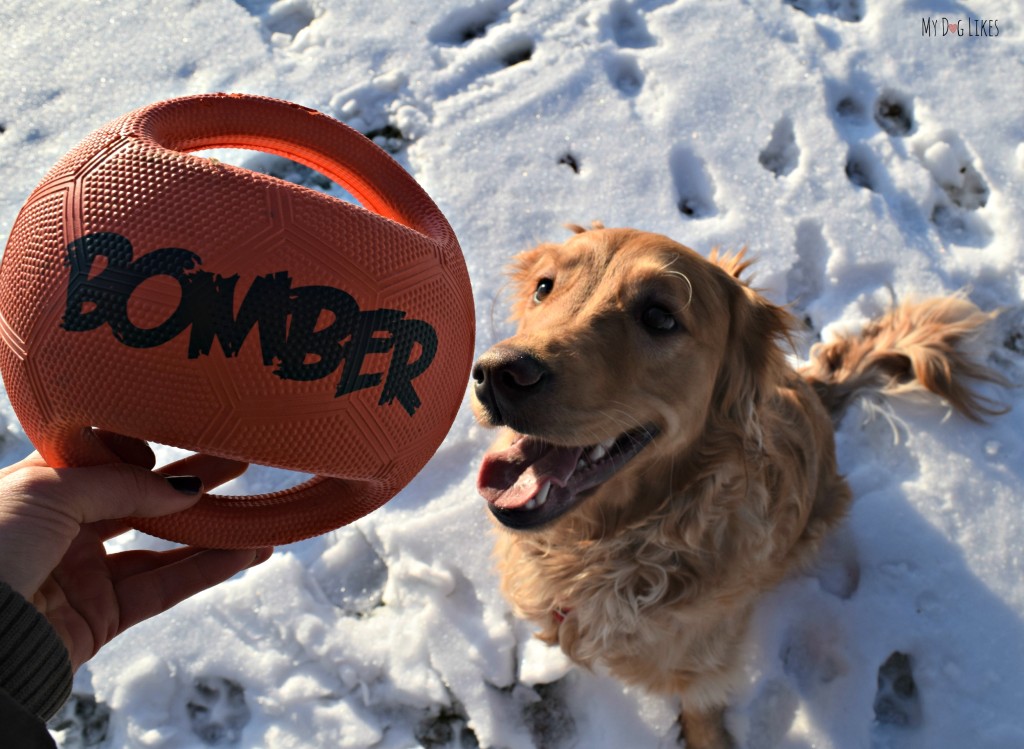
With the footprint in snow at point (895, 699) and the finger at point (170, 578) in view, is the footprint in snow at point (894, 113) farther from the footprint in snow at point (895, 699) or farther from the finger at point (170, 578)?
the finger at point (170, 578)

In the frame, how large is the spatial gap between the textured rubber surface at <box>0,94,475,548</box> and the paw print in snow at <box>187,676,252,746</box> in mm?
1097

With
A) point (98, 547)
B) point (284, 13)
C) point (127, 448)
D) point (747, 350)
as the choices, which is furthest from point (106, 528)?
point (284, 13)

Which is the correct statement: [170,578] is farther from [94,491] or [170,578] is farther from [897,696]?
[897,696]

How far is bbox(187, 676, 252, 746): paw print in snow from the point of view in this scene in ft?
8.91

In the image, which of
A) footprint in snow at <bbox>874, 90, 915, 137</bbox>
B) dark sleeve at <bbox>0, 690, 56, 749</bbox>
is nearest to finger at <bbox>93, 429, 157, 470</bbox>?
dark sleeve at <bbox>0, 690, 56, 749</bbox>

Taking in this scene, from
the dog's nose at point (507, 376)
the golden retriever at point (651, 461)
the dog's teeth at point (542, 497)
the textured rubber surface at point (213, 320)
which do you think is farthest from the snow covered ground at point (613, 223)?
the dog's nose at point (507, 376)

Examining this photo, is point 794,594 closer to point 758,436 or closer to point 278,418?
point 758,436

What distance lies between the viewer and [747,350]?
260cm

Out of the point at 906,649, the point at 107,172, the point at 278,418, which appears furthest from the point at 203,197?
the point at 906,649

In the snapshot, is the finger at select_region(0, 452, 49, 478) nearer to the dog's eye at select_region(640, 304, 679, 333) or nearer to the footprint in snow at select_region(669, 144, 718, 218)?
the dog's eye at select_region(640, 304, 679, 333)

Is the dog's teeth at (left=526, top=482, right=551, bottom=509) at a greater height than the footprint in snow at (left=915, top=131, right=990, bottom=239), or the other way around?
the dog's teeth at (left=526, top=482, right=551, bottom=509)

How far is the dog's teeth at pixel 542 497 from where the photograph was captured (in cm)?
231

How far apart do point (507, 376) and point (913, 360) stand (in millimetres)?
2361

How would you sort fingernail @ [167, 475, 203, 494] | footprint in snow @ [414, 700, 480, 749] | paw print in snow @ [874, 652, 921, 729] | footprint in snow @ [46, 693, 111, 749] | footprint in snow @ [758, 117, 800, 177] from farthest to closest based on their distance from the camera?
footprint in snow @ [758, 117, 800, 177] → paw print in snow @ [874, 652, 921, 729] → footprint in snow @ [414, 700, 480, 749] → footprint in snow @ [46, 693, 111, 749] → fingernail @ [167, 475, 203, 494]
